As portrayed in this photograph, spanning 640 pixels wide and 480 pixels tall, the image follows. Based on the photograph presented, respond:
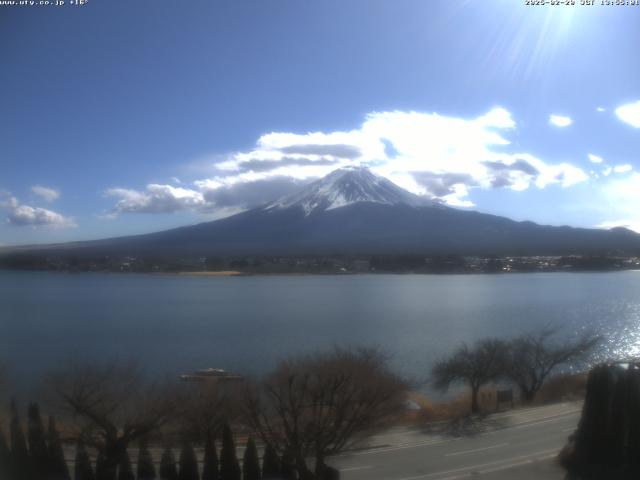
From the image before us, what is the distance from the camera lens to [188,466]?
16.1ft

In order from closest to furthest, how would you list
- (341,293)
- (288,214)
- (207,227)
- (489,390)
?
1. (489,390)
2. (341,293)
3. (207,227)
4. (288,214)

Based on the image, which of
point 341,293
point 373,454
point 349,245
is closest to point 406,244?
point 349,245

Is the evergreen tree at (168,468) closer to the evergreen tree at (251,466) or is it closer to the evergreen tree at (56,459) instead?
the evergreen tree at (251,466)

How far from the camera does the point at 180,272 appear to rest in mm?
38812

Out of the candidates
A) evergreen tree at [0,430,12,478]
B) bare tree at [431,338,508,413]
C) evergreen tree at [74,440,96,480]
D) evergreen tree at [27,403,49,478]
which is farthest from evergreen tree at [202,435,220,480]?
bare tree at [431,338,508,413]

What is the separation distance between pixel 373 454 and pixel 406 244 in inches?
2009

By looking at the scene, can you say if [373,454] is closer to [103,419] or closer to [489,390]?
[103,419]

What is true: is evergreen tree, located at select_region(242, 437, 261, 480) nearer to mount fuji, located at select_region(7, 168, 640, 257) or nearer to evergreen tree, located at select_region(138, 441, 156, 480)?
evergreen tree, located at select_region(138, 441, 156, 480)

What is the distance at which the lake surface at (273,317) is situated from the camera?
11.6 m

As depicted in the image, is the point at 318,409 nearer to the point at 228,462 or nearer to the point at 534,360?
the point at 228,462

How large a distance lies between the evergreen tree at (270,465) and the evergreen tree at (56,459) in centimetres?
150

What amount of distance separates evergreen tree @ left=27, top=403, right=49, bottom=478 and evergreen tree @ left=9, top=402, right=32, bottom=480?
0.04 metres

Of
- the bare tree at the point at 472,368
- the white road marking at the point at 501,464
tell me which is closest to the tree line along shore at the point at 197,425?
the white road marking at the point at 501,464

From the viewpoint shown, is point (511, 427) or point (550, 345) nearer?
point (511, 427)
